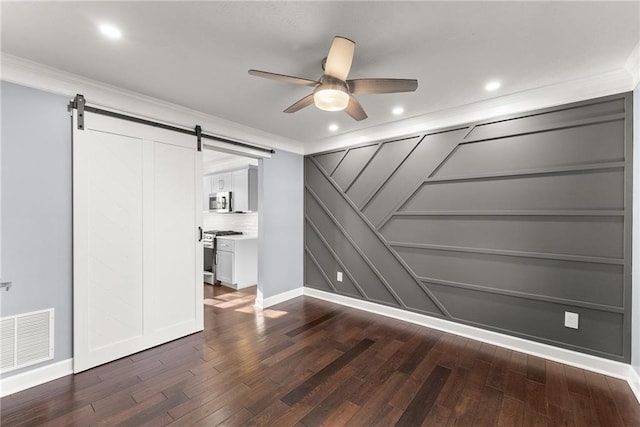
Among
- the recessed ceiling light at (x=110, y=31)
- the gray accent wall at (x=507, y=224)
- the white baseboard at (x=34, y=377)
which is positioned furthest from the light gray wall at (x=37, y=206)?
the gray accent wall at (x=507, y=224)

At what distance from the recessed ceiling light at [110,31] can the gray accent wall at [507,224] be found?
113 inches

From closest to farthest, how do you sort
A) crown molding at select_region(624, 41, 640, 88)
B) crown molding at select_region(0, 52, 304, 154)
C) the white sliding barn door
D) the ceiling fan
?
the ceiling fan, crown molding at select_region(624, 41, 640, 88), crown molding at select_region(0, 52, 304, 154), the white sliding barn door

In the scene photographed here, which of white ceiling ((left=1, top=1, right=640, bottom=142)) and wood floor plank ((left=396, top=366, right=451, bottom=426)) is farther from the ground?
white ceiling ((left=1, top=1, right=640, bottom=142))

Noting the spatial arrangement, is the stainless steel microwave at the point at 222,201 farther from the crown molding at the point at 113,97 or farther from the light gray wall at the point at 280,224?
the crown molding at the point at 113,97

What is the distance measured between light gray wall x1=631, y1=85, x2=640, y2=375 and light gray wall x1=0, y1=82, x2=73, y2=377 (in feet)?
15.1

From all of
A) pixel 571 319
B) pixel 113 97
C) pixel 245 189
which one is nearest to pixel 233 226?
pixel 245 189

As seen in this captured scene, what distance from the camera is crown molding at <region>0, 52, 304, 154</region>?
2104 mm

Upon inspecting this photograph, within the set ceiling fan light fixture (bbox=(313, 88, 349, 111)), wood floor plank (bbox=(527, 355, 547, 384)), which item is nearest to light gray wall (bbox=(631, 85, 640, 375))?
wood floor plank (bbox=(527, 355, 547, 384))

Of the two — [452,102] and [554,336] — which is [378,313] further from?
[452,102]

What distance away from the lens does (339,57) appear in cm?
168

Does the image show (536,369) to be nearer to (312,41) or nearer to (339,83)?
(339,83)

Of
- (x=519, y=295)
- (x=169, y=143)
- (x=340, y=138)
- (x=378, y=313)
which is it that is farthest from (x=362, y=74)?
(x=378, y=313)

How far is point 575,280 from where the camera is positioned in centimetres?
245

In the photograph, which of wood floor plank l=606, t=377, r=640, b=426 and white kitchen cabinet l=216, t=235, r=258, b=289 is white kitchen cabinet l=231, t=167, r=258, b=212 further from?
wood floor plank l=606, t=377, r=640, b=426
